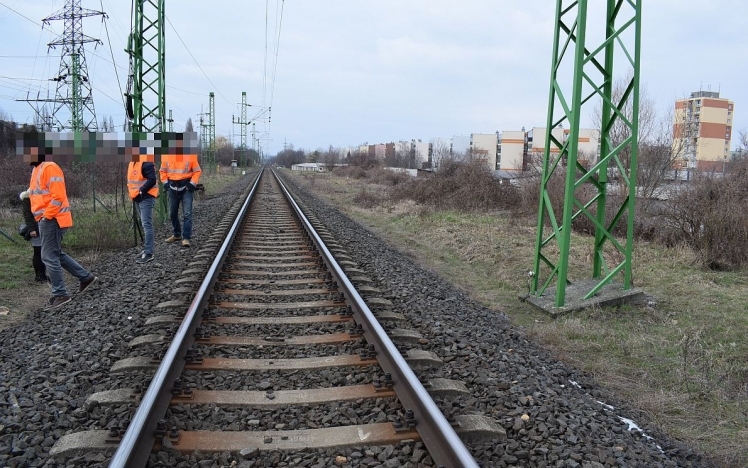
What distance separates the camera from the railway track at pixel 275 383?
3.07 m

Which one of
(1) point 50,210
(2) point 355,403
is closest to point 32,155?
(1) point 50,210

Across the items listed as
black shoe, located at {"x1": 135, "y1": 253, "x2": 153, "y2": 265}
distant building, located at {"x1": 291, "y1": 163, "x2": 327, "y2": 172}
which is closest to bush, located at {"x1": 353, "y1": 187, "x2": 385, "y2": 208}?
black shoe, located at {"x1": 135, "y1": 253, "x2": 153, "y2": 265}

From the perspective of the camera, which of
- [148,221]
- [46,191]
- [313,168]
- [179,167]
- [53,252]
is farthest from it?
[313,168]

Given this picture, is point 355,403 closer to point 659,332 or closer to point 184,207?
point 659,332

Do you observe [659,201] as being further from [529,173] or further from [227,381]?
[227,381]

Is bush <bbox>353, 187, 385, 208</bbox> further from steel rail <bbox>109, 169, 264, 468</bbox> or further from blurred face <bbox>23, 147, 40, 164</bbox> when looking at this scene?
steel rail <bbox>109, 169, 264, 468</bbox>

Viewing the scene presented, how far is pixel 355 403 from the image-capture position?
361 cm

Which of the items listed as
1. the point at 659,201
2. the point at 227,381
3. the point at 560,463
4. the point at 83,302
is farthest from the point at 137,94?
the point at 659,201

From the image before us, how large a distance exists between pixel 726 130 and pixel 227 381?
10010 centimetres

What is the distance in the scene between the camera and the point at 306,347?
4645mm

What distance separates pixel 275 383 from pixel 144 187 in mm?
5576

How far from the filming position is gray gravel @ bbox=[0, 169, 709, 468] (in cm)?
303

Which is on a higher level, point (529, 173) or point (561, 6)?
point (561, 6)

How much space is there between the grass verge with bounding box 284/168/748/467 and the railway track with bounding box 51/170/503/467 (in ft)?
4.90
